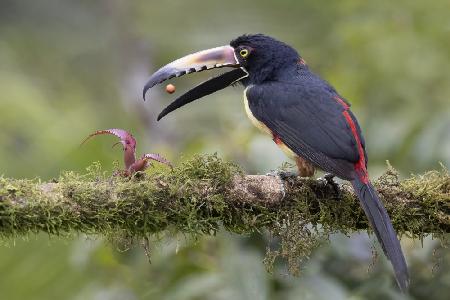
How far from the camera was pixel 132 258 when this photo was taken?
15.4 feet

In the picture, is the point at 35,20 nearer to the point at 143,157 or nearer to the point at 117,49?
the point at 117,49

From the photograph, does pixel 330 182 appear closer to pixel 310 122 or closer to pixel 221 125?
pixel 310 122

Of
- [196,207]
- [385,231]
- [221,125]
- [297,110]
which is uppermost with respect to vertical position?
[221,125]

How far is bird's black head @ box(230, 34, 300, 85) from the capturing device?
15.4 ft

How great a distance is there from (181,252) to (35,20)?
7.82m

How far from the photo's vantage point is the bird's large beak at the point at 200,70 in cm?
442

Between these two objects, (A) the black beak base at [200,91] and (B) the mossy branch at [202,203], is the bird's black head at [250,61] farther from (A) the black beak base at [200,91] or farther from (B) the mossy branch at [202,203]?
(B) the mossy branch at [202,203]

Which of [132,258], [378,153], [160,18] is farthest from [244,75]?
[160,18]

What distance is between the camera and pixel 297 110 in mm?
4309

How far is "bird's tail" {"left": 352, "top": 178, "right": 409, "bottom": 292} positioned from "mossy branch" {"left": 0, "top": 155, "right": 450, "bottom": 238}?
166 mm

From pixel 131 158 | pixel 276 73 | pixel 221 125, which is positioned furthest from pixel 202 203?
pixel 221 125

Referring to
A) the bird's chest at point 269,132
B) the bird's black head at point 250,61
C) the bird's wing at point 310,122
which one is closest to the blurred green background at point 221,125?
the bird's chest at point 269,132

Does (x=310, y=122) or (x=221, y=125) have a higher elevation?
(x=221, y=125)

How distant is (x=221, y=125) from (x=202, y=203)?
2.02 metres
